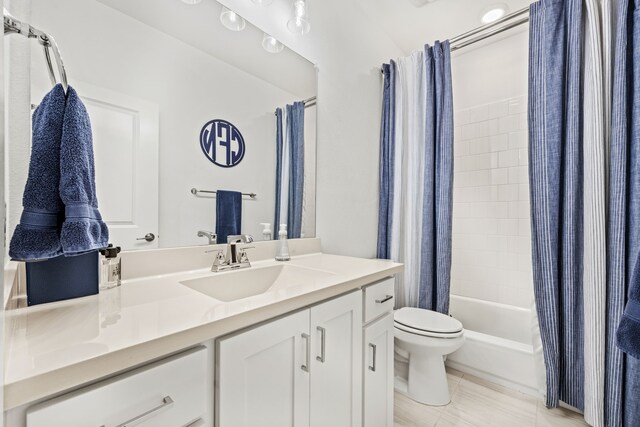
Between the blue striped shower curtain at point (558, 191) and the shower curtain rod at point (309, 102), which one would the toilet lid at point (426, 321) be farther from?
the shower curtain rod at point (309, 102)

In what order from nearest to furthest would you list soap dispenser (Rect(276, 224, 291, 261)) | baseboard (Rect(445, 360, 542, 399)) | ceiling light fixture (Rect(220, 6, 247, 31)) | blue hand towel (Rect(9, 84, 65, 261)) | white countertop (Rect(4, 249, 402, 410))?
white countertop (Rect(4, 249, 402, 410)), blue hand towel (Rect(9, 84, 65, 261)), ceiling light fixture (Rect(220, 6, 247, 31)), soap dispenser (Rect(276, 224, 291, 261)), baseboard (Rect(445, 360, 542, 399))

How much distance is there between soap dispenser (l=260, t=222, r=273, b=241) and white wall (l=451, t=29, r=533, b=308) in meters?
1.91

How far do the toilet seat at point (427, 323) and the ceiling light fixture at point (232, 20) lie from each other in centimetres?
174

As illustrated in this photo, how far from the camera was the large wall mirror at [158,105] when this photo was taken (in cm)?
81

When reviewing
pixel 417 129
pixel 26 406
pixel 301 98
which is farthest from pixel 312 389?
pixel 417 129

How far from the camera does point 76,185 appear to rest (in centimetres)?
61

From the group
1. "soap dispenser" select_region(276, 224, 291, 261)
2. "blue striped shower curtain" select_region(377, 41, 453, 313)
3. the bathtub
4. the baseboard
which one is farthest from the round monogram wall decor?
the baseboard

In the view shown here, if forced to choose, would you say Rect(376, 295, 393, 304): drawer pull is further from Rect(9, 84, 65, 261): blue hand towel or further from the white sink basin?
Rect(9, 84, 65, 261): blue hand towel

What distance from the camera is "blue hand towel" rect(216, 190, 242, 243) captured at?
125cm

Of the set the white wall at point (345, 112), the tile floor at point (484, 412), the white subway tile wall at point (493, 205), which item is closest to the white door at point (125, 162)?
the white wall at point (345, 112)

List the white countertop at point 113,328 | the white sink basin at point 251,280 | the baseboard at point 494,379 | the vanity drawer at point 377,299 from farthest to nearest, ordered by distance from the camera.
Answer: the baseboard at point 494,379 → the vanity drawer at point 377,299 → the white sink basin at point 251,280 → the white countertop at point 113,328

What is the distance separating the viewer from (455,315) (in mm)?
2471

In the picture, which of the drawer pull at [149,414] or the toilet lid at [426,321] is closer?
the drawer pull at [149,414]

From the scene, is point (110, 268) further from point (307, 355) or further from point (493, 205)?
point (493, 205)
